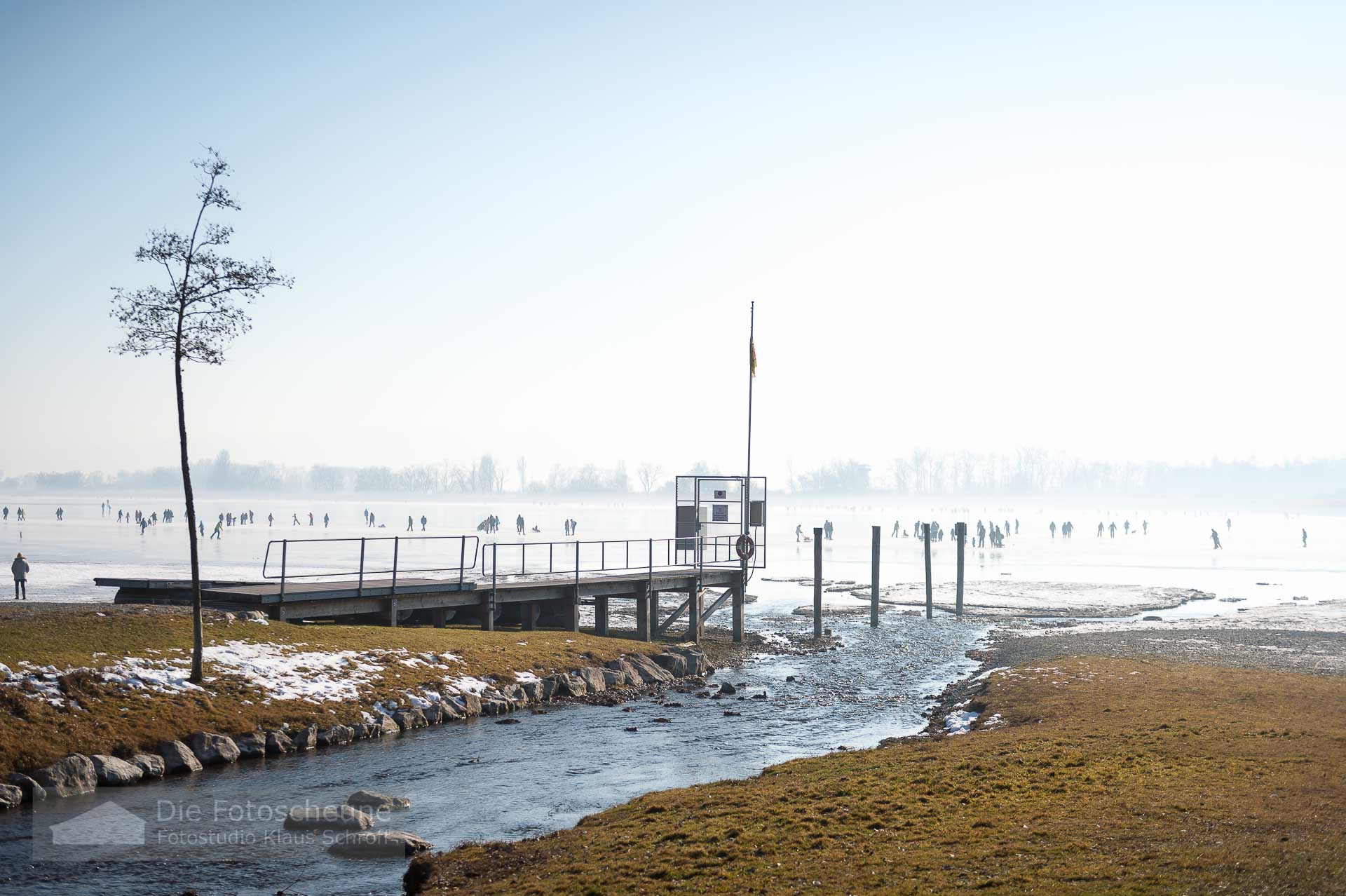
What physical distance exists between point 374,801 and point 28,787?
5062mm

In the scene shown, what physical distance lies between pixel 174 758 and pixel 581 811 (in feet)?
24.2

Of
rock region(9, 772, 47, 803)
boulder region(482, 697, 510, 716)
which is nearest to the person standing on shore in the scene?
boulder region(482, 697, 510, 716)

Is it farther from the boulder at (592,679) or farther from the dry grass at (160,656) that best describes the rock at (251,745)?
the boulder at (592,679)

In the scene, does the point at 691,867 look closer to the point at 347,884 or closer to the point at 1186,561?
the point at 347,884

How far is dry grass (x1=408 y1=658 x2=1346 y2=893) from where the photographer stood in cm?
969

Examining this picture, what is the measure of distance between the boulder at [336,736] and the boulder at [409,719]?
4.18 ft

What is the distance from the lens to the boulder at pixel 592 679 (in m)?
26.6

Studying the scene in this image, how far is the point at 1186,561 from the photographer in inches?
3068

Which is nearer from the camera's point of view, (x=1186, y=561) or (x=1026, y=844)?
(x=1026, y=844)

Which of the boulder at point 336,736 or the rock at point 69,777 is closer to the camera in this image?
the rock at point 69,777

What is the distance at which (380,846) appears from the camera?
42.7 feet

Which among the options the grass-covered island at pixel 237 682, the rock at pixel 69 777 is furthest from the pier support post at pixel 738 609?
the rock at pixel 69 777

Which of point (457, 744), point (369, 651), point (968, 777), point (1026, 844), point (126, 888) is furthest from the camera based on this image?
point (369, 651)

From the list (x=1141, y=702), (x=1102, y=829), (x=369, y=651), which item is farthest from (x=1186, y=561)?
(x=1102, y=829)
